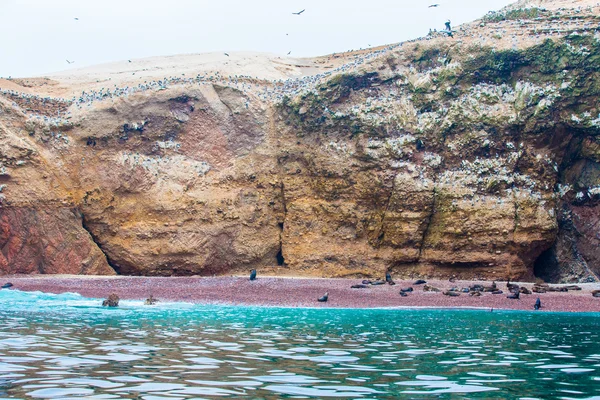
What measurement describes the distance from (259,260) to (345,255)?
5208 millimetres

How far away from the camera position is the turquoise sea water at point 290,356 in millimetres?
8836

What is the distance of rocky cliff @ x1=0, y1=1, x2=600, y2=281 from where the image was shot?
3544 cm

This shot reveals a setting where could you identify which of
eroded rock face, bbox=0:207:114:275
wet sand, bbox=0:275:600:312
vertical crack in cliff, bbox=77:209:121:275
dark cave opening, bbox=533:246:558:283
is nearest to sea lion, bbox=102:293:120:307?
wet sand, bbox=0:275:600:312

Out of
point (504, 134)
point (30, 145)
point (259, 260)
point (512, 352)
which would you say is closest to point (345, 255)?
point (259, 260)

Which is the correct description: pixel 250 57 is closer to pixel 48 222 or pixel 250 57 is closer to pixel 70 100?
pixel 70 100

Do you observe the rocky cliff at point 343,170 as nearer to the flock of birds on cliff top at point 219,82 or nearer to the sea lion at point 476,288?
the flock of birds on cliff top at point 219,82

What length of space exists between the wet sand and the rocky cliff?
422 cm

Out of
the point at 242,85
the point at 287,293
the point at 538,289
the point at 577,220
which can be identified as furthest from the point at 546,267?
the point at 242,85

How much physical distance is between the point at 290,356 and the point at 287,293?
15.8 meters

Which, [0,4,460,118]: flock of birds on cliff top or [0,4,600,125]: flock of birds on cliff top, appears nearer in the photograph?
[0,4,600,125]: flock of birds on cliff top

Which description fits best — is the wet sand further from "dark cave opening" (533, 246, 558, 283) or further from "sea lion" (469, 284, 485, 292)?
"dark cave opening" (533, 246, 558, 283)

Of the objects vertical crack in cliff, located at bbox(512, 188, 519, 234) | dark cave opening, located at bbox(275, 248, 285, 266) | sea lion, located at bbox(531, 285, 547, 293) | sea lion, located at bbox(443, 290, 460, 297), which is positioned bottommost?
sea lion, located at bbox(443, 290, 460, 297)

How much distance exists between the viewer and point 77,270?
35250 millimetres

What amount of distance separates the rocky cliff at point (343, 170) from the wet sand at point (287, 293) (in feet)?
13.9
